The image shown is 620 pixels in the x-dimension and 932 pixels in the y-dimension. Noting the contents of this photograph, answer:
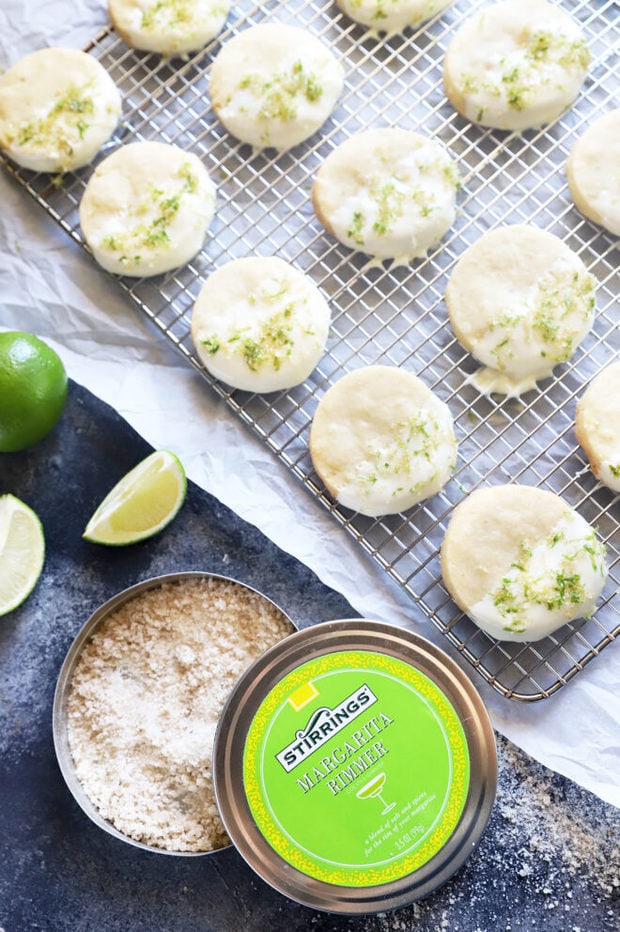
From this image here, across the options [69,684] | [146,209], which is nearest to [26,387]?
[146,209]

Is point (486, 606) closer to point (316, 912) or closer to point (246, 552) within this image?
point (246, 552)

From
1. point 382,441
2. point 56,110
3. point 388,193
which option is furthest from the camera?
point 56,110

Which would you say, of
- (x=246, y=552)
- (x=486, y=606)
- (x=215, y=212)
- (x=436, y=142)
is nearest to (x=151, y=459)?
(x=246, y=552)

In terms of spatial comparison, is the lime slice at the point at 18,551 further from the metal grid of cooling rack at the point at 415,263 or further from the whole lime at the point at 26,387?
the metal grid of cooling rack at the point at 415,263

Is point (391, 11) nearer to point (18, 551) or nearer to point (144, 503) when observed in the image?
point (144, 503)

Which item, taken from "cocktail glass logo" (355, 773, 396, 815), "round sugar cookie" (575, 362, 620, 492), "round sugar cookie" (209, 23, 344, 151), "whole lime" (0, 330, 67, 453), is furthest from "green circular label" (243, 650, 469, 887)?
"round sugar cookie" (209, 23, 344, 151)

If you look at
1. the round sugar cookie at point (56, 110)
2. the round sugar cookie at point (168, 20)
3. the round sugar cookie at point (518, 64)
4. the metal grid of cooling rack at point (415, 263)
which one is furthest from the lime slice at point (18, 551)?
the round sugar cookie at point (518, 64)

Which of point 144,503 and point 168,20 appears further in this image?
point 168,20
